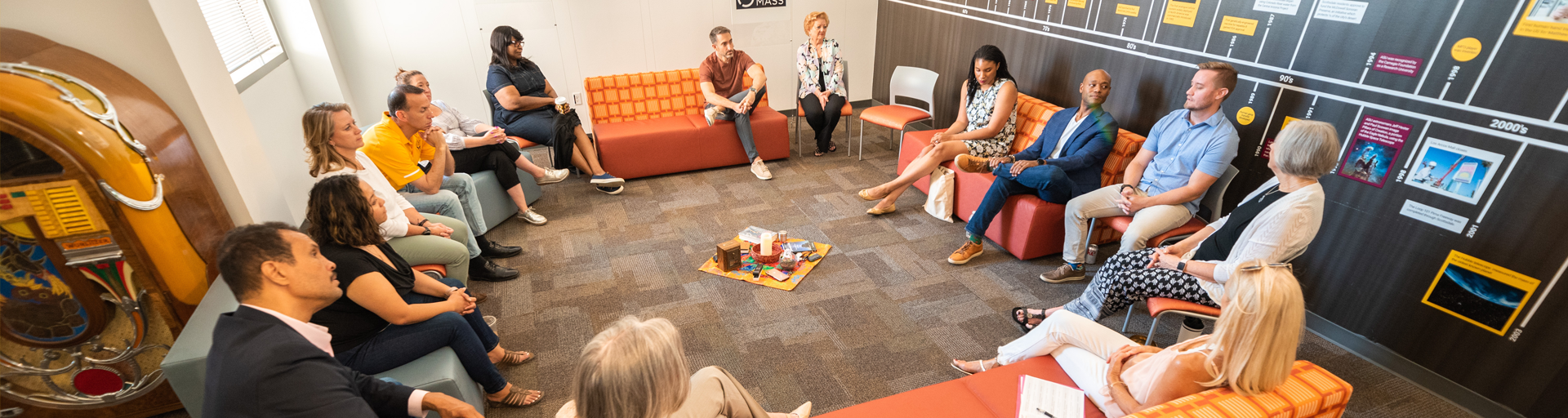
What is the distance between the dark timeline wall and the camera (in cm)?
222

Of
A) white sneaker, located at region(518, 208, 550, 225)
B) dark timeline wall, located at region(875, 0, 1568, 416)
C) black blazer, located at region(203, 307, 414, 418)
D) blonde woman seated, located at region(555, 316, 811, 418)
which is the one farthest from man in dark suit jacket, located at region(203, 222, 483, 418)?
dark timeline wall, located at region(875, 0, 1568, 416)

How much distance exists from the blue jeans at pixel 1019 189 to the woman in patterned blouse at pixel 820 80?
6.65ft

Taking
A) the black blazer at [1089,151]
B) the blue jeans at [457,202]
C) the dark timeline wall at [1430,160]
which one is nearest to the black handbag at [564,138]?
the blue jeans at [457,202]

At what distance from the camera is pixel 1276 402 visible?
5.01 ft

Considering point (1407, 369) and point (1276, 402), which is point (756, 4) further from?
point (1276, 402)

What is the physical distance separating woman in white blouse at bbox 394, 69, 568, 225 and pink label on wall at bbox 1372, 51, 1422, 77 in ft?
14.8

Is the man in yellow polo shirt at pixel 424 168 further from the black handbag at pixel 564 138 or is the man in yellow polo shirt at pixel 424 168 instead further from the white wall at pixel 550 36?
the white wall at pixel 550 36

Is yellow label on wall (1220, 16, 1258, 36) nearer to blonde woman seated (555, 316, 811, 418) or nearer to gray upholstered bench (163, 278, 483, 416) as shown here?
blonde woman seated (555, 316, 811, 418)

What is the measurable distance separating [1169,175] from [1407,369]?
123 centimetres

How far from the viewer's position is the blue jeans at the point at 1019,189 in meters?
3.46

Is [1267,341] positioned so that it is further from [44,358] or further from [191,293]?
[44,358]

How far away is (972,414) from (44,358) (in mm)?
3175

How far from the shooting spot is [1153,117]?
3.70m

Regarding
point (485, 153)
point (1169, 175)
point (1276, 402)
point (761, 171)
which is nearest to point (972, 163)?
point (1169, 175)
